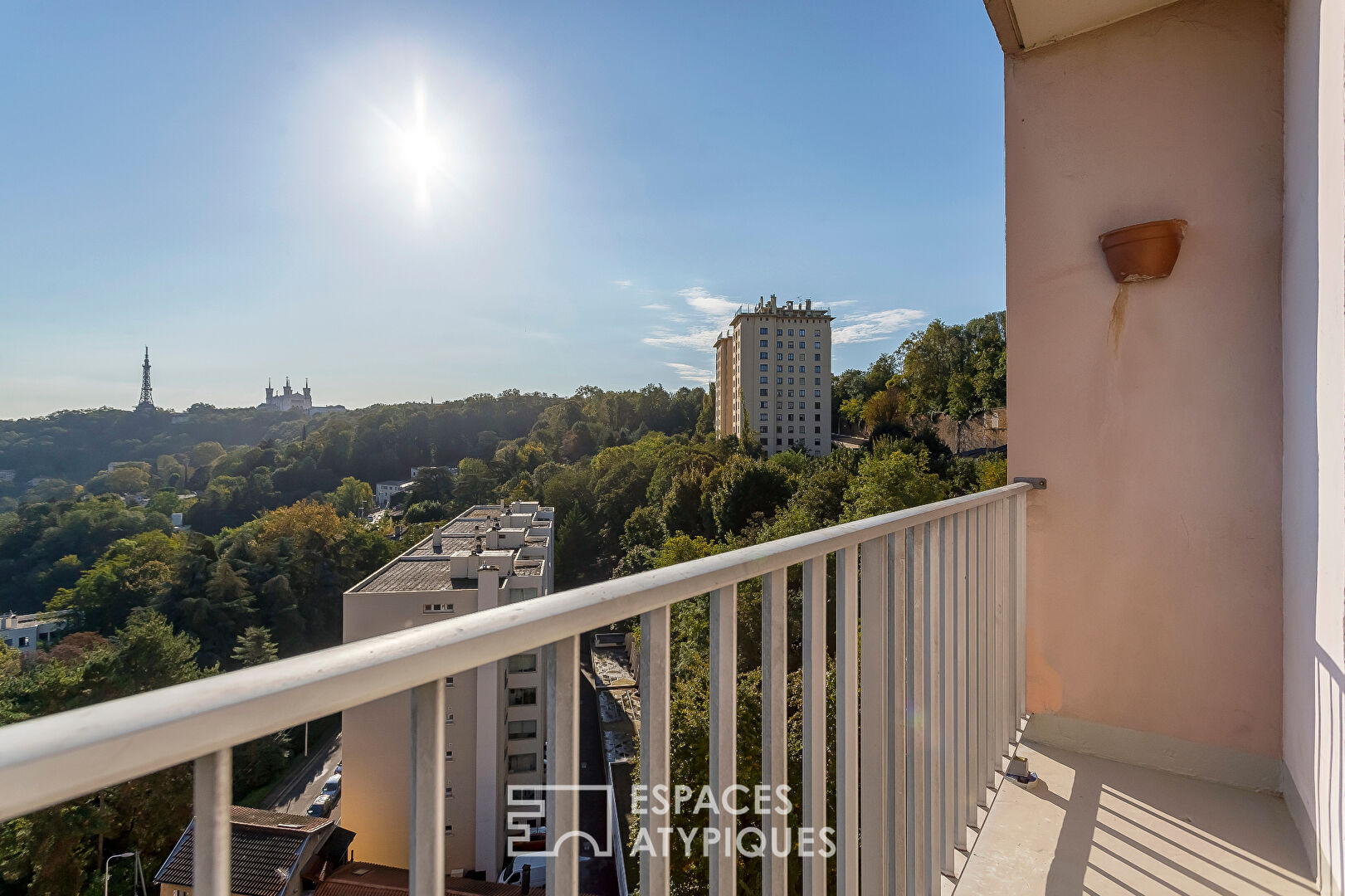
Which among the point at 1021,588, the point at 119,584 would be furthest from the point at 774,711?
the point at 119,584

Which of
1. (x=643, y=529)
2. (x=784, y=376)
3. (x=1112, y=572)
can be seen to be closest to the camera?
(x=1112, y=572)

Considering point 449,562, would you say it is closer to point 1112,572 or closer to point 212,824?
point 1112,572

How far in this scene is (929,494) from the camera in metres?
16.6

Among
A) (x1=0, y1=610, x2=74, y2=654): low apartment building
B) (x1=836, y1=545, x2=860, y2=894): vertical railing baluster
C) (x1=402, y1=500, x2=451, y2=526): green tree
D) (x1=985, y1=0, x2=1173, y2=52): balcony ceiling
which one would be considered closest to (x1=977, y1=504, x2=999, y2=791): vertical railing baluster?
(x1=836, y1=545, x2=860, y2=894): vertical railing baluster

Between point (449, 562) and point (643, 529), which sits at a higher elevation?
point (449, 562)

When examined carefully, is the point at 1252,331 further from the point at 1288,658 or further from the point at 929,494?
the point at 929,494

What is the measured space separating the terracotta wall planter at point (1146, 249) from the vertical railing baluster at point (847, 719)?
71.4 inches

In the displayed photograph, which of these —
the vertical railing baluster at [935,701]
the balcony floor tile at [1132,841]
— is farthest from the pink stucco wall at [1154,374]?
the vertical railing baluster at [935,701]

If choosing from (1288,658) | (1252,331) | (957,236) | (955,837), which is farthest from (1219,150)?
(957,236)

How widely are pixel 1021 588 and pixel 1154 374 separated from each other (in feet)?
2.76

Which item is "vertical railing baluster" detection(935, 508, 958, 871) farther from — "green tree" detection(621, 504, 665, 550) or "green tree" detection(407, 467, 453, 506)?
"green tree" detection(407, 467, 453, 506)

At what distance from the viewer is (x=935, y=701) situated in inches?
48.4

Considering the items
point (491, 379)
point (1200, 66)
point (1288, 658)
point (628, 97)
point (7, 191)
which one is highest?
point (7, 191)

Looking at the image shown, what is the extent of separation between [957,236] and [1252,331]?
23098 millimetres
